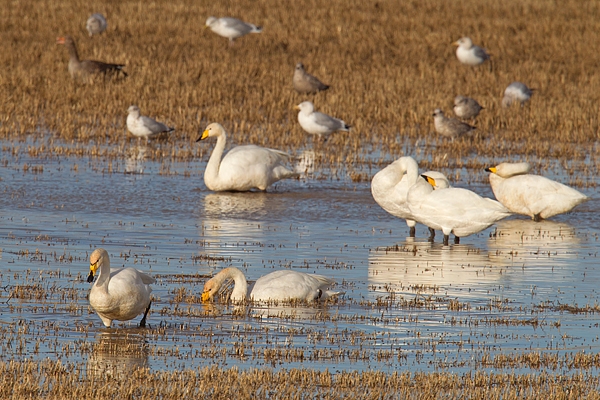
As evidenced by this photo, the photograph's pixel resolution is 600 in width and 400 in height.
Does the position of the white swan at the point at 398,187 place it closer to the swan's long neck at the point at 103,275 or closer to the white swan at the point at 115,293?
the white swan at the point at 115,293

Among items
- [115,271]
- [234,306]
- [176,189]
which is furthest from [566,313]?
[176,189]

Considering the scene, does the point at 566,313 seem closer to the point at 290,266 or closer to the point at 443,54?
the point at 290,266

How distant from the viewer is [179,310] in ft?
27.4

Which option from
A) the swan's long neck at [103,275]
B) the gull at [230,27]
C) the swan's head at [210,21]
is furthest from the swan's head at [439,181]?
the swan's head at [210,21]

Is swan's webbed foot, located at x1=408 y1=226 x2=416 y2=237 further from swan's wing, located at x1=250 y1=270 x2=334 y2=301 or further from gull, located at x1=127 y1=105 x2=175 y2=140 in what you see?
gull, located at x1=127 y1=105 x2=175 y2=140

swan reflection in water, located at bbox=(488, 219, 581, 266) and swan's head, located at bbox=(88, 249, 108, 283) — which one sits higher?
swan reflection in water, located at bbox=(488, 219, 581, 266)

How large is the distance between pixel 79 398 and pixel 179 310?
2.40 metres

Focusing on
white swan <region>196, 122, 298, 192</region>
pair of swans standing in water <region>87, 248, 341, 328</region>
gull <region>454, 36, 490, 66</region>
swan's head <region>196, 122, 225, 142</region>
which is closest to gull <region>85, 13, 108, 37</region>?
gull <region>454, 36, 490, 66</region>

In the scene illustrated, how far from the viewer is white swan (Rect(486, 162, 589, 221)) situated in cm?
1397

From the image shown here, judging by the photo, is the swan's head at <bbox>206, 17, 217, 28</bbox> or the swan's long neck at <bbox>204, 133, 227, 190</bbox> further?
the swan's head at <bbox>206, 17, 217, 28</bbox>

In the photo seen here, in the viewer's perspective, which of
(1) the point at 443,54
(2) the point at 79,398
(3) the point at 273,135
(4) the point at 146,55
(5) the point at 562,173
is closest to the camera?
(2) the point at 79,398

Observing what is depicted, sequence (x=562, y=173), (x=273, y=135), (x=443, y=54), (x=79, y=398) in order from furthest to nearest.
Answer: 1. (x=443, y=54)
2. (x=273, y=135)
3. (x=562, y=173)
4. (x=79, y=398)

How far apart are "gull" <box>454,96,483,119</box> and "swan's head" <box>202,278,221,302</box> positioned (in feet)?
48.4

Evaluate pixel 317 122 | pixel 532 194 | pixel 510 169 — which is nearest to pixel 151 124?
pixel 317 122
